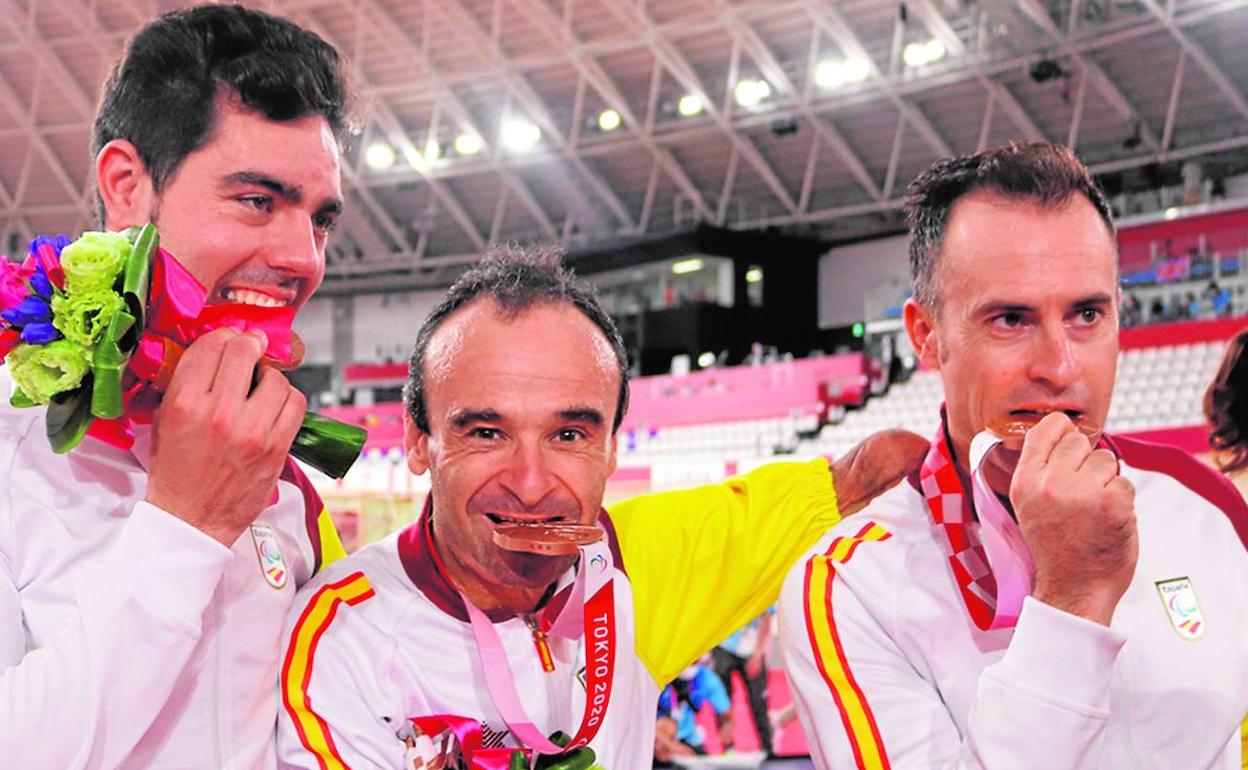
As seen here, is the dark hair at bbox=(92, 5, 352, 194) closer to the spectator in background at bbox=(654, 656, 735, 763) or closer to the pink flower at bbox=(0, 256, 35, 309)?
the pink flower at bbox=(0, 256, 35, 309)

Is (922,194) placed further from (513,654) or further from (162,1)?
(162,1)

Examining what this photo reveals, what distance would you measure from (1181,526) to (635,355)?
22974 millimetres

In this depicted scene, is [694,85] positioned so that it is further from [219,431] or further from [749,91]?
[219,431]

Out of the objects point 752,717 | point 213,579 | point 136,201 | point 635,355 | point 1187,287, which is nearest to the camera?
point 213,579

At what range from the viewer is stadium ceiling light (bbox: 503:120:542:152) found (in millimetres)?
25438

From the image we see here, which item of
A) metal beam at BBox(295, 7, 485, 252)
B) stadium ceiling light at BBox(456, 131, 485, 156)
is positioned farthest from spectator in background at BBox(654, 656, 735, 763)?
metal beam at BBox(295, 7, 485, 252)

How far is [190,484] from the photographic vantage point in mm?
1510

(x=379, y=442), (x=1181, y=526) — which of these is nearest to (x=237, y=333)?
(x=1181, y=526)

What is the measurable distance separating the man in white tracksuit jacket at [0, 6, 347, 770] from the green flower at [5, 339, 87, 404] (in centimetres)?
11

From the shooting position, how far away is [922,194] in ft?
6.82

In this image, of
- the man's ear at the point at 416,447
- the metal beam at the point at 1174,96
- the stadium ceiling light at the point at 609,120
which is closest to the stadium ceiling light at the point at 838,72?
the stadium ceiling light at the point at 609,120

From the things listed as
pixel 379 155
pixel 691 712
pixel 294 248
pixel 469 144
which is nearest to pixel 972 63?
pixel 469 144

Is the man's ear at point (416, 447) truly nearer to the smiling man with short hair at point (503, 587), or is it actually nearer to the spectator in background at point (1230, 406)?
the smiling man with short hair at point (503, 587)

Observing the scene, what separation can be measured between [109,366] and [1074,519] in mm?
1258
